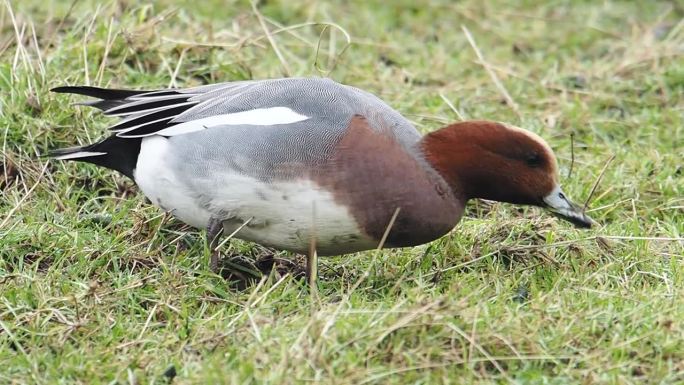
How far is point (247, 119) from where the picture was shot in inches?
155

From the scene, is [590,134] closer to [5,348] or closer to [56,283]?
[56,283]

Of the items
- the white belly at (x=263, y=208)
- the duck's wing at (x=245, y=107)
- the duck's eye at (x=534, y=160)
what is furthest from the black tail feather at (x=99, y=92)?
the duck's eye at (x=534, y=160)

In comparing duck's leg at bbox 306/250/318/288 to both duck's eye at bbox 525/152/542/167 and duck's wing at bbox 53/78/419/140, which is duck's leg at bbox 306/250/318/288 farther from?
duck's eye at bbox 525/152/542/167

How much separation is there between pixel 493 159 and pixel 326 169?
0.57 m

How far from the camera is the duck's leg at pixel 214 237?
3.97 meters

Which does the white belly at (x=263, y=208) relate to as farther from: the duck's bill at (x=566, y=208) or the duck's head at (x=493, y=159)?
the duck's bill at (x=566, y=208)

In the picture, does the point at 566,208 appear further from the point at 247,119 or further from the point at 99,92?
the point at 99,92

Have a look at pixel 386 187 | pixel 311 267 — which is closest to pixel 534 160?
pixel 386 187

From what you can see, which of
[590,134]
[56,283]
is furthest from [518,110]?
[56,283]

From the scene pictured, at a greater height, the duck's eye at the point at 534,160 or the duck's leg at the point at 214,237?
the duck's eye at the point at 534,160

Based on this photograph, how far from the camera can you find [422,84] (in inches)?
243

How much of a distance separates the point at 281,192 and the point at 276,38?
290 centimetres

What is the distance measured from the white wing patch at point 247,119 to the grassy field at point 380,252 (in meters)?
0.47

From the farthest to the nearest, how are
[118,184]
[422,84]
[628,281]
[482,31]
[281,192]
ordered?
[482,31], [422,84], [118,184], [628,281], [281,192]
